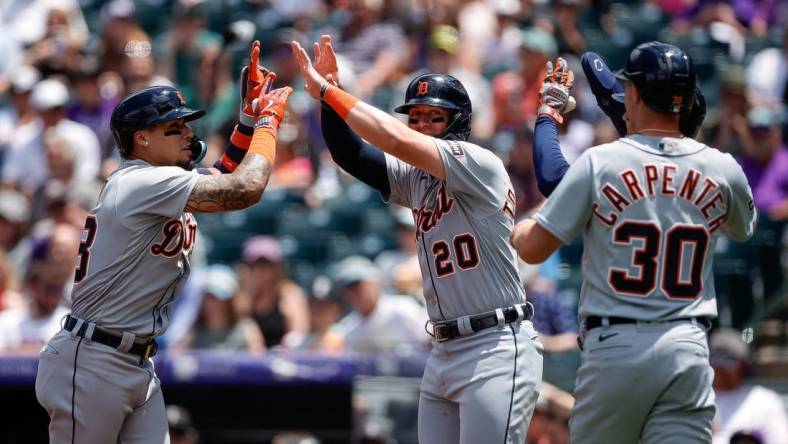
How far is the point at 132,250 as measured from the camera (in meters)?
4.98

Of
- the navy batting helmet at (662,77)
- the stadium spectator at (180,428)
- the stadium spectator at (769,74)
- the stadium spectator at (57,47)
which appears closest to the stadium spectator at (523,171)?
the stadium spectator at (769,74)

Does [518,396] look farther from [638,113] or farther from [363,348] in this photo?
[363,348]

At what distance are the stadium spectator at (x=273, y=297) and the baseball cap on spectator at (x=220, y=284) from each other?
0.33 ft

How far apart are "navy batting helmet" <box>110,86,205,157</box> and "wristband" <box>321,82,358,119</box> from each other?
0.53 meters

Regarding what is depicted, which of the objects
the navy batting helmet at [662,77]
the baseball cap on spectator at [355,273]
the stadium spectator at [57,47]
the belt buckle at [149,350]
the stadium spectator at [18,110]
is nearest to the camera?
the navy batting helmet at [662,77]

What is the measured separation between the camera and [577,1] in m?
11.0

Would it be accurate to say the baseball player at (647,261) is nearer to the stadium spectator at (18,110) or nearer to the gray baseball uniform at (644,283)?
the gray baseball uniform at (644,283)

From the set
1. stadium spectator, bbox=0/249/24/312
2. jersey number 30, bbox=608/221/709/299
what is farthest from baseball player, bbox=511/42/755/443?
stadium spectator, bbox=0/249/24/312

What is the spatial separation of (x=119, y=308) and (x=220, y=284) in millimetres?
4184

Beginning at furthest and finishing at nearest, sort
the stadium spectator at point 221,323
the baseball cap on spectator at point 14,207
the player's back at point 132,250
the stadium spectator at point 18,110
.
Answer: the stadium spectator at point 18,110 < the baseball cap on spectator at point 14,207 < the stadium spectator at point 221,323 < the player's back at point 132,250

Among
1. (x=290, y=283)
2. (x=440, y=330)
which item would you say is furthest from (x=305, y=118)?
(x=440, y=330)

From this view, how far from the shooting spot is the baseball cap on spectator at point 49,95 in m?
11.3

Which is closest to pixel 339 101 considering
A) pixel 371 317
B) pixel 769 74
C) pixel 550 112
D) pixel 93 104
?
pixel 550 112

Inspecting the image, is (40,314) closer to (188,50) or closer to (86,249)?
(86,249)
